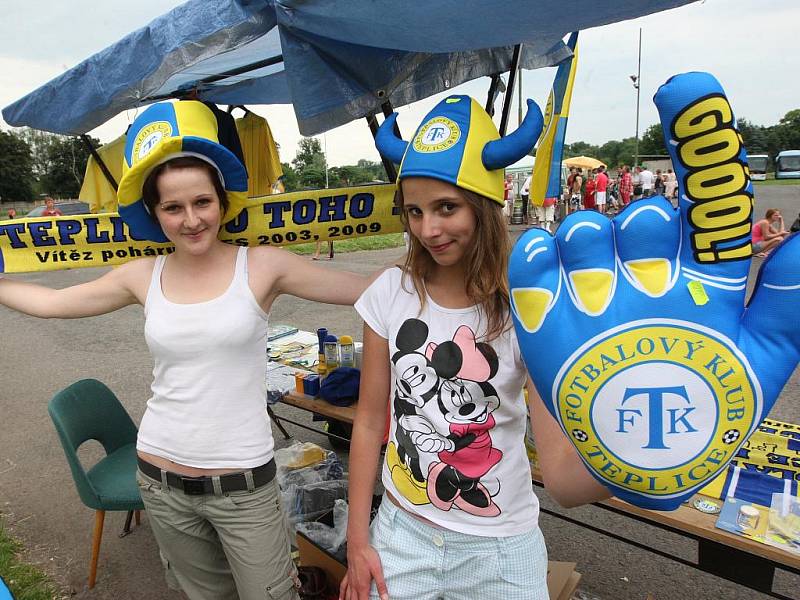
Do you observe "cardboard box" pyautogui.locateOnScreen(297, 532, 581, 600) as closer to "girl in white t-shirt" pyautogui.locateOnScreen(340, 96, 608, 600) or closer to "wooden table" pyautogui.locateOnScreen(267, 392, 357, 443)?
"wooden table" pyautogui.locateOnScreen(267, 392, 357, 443)

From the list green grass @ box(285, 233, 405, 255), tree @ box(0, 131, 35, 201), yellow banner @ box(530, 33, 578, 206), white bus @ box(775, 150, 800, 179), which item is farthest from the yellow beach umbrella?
tree @ box(0, 131, 35, 201)

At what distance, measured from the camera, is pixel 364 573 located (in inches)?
50.4

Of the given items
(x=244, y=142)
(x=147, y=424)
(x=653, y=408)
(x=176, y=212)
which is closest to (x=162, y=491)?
(x=147, y=424)

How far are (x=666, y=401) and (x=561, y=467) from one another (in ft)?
0.97

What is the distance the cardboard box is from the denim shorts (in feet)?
3.27

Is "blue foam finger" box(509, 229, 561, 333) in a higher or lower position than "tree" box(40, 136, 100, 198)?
lower

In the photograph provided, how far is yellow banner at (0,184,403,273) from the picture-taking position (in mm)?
1904

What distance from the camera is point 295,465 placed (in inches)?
122

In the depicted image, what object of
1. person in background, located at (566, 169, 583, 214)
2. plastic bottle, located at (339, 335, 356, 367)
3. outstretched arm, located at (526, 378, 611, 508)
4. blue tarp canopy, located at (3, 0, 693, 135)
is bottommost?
plastic bottle, located at (339, 335, 356, 367)

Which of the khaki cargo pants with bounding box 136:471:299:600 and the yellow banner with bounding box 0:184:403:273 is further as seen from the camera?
the yellow banner with bounding box 0:184:403:273

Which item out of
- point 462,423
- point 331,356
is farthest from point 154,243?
point 331,356

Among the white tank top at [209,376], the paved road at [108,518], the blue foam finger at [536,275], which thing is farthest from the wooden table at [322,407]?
the blue foam finger at [536,275]

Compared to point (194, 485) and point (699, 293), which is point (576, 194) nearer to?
point (194, 485)

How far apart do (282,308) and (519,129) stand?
6797 mm
